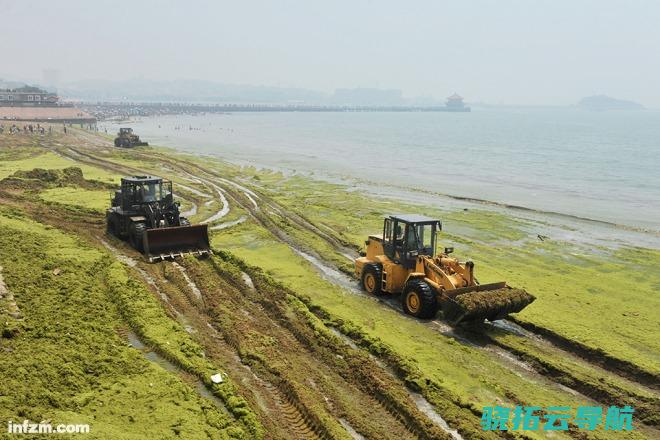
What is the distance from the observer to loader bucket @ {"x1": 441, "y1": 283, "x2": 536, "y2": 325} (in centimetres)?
1380

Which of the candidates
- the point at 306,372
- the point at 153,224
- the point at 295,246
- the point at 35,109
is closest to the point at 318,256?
Answer: the point at 295,246

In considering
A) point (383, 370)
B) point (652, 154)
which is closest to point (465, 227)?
point (383, 370)

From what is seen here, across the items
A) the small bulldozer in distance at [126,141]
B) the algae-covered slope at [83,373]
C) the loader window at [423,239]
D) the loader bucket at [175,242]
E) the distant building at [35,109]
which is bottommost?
the algae-covered slope at [83,373]

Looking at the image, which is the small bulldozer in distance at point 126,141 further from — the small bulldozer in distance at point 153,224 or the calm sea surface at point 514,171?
the small bulldozer in distance at point 153,224

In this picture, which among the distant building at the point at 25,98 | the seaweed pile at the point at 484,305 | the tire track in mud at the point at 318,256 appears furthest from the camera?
the distant building at the point at 25,98

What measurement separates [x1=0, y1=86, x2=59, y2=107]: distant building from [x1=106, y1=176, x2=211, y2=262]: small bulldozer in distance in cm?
14109

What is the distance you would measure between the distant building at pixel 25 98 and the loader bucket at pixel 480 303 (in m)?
155

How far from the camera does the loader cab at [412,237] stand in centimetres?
1612

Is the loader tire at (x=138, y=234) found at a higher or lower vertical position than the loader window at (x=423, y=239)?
lower

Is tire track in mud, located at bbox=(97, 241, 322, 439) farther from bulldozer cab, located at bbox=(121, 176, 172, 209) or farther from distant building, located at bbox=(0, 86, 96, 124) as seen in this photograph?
distant building, located at bbox=(0, 86, 96, 124)

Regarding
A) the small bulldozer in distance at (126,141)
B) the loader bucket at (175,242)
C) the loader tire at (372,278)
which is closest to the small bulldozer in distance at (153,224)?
the loader bucket at (175,242)

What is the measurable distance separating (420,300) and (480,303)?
1882 millimetres

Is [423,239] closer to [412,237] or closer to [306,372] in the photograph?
[412,237]

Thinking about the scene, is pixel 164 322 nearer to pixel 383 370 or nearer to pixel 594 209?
pixel 383 370
